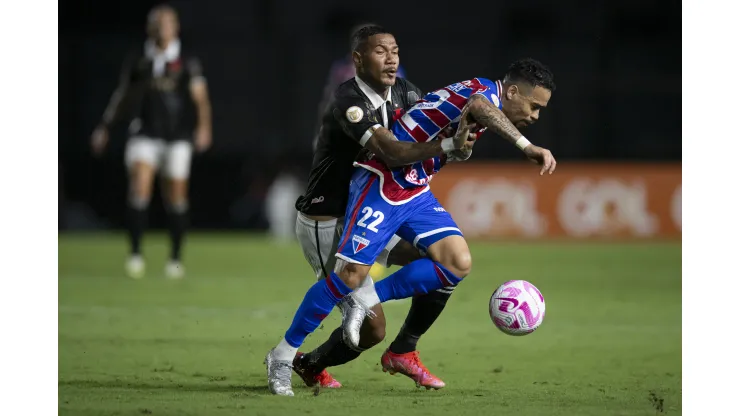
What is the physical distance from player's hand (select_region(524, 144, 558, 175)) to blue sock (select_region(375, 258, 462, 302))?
74 centimetres

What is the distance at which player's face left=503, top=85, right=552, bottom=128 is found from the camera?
16.7 ft

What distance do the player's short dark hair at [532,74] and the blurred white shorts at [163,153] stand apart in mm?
5948

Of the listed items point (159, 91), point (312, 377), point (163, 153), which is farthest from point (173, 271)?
point (312, 377)

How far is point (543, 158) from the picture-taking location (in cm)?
458

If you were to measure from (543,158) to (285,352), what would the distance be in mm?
1463

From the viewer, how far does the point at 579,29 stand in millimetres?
19047

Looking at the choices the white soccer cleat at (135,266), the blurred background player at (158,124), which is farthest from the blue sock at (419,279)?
the white soccer cleat at (135,266)

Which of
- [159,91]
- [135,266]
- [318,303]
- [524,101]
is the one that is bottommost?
[135,266]

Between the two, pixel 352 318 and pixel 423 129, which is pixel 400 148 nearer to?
pixel 423 129

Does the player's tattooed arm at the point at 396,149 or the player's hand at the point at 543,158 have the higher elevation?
the player's tattooed arm at the point at 396,149

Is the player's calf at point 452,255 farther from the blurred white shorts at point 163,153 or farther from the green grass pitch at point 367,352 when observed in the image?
the blurred white shorts at point 163,153

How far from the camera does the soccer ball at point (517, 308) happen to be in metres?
5.32

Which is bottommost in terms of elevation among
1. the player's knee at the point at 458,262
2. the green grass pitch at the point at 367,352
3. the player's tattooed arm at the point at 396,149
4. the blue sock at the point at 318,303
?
the green grass pitch at the point at 367,352

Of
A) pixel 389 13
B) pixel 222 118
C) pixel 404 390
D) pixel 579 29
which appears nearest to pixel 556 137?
pixel 579 29
